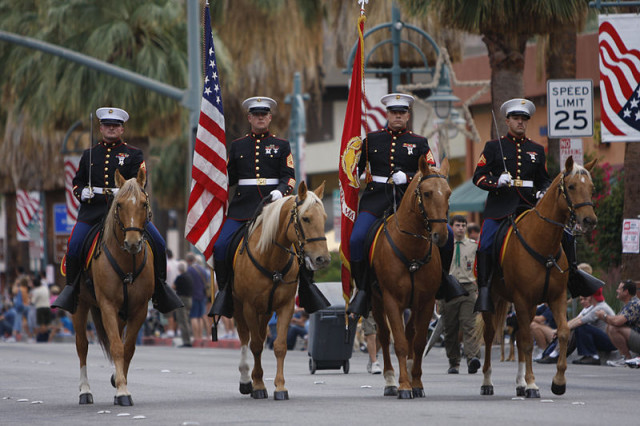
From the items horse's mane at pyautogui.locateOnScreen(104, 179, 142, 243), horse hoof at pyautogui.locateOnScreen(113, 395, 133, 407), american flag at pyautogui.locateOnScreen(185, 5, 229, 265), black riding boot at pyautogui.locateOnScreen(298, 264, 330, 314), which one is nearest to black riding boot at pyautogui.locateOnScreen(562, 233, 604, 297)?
black riding boot at pyautogui.locateOnScreen(298, 264, 330, 314)

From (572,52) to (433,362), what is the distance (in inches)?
379

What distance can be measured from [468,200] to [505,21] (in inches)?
554

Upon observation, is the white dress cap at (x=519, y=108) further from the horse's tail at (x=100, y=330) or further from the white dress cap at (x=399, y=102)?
the horse's tail at (x=100, y=330)

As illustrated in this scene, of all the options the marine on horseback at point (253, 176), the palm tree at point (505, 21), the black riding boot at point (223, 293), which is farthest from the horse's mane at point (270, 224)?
the palm tree at point (505, 21)

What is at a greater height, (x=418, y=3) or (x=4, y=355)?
(x=418, y=3)

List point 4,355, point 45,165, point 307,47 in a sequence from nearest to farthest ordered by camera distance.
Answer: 1. point 4,355
2. point 307,47
3. point 45,165

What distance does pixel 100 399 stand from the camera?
1510 cm

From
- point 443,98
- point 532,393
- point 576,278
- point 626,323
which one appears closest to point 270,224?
point 532,393

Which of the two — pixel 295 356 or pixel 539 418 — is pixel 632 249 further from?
pixel 539 418

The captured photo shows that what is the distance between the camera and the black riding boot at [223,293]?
48.5 ft

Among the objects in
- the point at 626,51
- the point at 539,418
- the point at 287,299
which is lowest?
the point at 539,418

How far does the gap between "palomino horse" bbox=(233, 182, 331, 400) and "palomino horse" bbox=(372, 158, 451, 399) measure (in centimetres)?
82

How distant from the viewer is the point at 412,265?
14016 mm

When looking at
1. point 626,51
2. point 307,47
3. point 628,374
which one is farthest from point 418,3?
point 307,47
